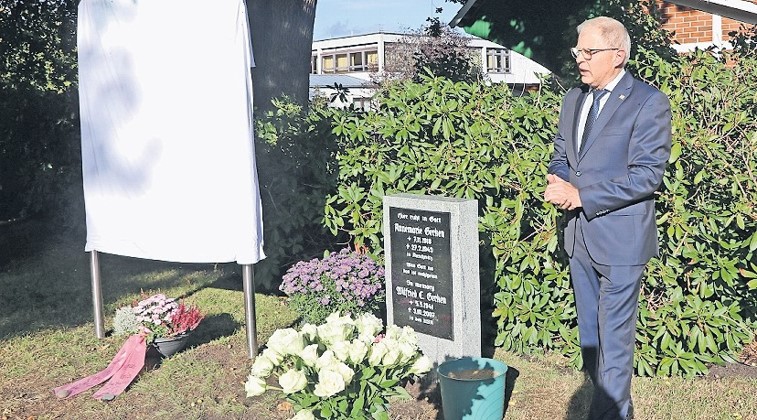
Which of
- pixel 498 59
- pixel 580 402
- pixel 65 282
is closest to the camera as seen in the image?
pixel 580 402

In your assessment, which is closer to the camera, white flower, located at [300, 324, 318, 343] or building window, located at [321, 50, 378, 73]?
white flower, located at [300, 324, 318, 343]

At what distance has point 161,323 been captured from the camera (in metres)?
6.13

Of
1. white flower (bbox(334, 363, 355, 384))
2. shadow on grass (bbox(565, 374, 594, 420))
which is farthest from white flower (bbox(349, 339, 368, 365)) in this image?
shadow on grass (bbox(565, 374, 594, 420))

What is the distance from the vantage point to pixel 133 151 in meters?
6.40

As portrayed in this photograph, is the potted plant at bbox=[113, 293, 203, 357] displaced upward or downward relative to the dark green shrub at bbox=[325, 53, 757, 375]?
downward

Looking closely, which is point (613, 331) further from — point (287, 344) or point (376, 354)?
point (287, 344)

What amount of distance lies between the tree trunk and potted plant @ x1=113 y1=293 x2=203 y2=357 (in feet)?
12.2

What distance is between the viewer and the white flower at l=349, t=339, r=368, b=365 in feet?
10.9

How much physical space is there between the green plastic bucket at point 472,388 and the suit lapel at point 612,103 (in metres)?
1.43

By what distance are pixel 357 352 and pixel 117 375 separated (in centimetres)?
299

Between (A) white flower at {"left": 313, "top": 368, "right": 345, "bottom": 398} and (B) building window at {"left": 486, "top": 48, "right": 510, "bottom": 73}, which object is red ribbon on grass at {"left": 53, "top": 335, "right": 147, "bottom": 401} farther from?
(B) building window at {"left": 486, "top": 48, "right": 510, "bottom": 73}

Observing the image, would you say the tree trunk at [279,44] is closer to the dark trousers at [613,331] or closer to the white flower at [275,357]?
the dark trousers at [613,331]

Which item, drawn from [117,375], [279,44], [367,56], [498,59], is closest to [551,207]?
[117,375]

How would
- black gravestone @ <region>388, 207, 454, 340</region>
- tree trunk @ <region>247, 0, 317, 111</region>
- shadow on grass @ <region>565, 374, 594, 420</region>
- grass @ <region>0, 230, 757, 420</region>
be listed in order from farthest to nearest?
tree trunk @ <region>247, 0, 317, 111</region>
black gravestone @ <region>388, 207, 454, 340</region>
grass @ <region>0, 230, 757, 420</region>
shadow on grass @ <region>565, 374, 594, 420</region>
